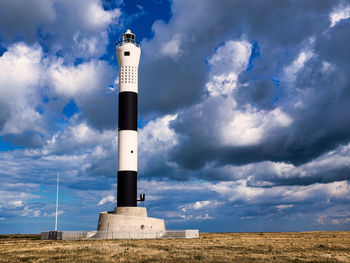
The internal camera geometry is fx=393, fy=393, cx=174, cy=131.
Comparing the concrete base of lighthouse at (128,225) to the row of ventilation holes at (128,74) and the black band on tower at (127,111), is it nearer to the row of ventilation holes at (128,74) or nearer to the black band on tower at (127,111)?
the black band on tower at (127,111)

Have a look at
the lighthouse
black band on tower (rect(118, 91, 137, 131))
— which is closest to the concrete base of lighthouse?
the lighthouse

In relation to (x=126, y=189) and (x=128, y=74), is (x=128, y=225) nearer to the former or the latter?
(x=126, y=189)

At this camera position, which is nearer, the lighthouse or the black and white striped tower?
the lighthouse

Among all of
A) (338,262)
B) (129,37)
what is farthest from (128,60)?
(338,262)

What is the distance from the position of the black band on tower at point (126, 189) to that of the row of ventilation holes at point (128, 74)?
1512cm

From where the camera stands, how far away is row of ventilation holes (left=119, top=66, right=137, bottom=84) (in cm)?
6494

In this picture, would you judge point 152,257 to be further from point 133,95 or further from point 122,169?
point 133,95

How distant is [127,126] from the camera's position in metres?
63.4

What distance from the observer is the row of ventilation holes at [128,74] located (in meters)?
64.9

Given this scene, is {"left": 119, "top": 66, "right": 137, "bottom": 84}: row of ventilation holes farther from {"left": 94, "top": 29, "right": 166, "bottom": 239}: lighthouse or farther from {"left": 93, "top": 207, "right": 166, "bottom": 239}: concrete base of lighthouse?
{"left": 93, "top": 207, "right": 166, "bottom": 239}: concrete base of lighthouse

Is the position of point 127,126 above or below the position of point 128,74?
below

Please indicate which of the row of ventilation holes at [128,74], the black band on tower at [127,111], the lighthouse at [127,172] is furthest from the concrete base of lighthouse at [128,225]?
the row of ventilation holes at [128,74]

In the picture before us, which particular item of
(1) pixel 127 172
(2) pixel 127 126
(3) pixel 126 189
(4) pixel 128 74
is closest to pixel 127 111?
(2) pixel 127 126

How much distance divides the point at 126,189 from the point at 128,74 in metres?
18.9
